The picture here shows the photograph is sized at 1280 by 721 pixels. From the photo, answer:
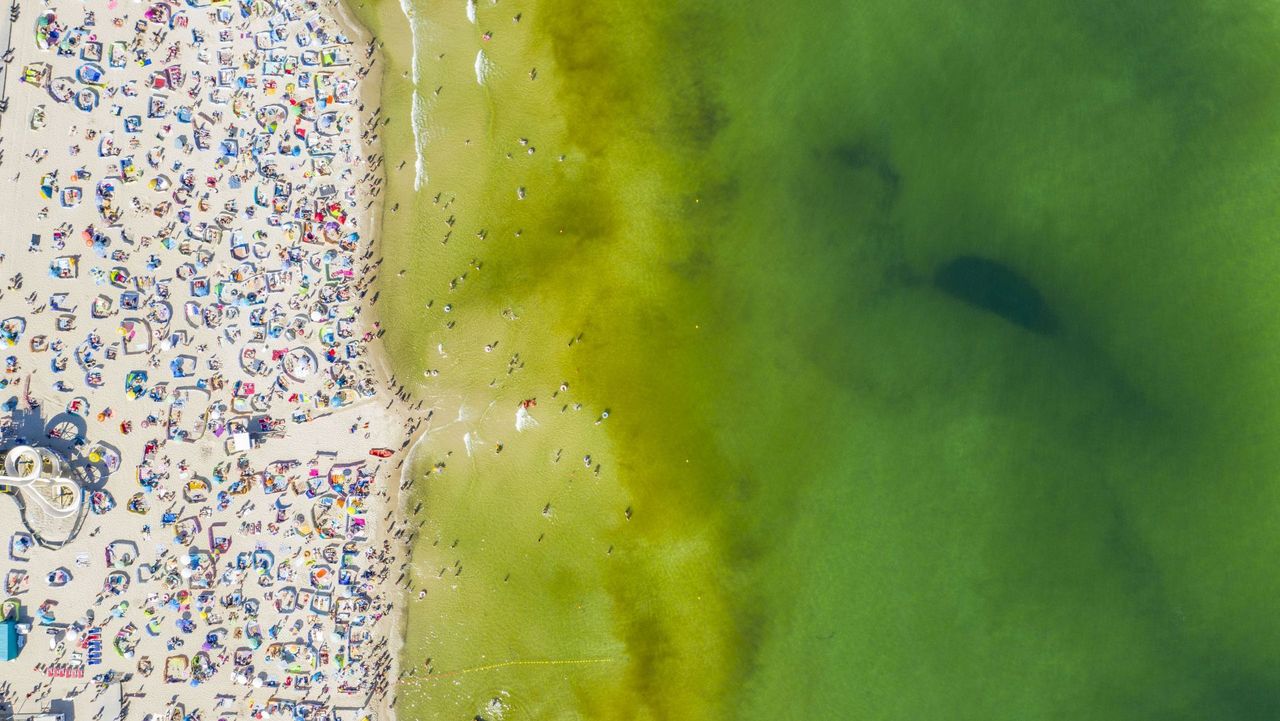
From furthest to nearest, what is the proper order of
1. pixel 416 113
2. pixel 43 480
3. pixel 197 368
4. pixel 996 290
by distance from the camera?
pixel 416 113 → pixel 197 368 → pixel 996 290 → pixel 43 480

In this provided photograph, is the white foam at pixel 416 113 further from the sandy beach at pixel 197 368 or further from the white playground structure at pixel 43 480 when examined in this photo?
the white playground structure at pixel 43 480

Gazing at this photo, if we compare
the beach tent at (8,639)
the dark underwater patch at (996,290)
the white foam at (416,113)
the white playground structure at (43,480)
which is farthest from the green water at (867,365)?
the beach tent at (8,639)

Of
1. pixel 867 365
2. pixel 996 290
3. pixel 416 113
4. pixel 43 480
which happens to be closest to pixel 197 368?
pixel 43 480

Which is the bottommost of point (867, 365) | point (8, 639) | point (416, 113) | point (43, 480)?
point (8, 639)

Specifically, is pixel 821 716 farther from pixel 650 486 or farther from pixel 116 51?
pixel 116 51

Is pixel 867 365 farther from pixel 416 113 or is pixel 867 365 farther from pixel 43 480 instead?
pixel 43 480

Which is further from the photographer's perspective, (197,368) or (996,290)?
(197,368)

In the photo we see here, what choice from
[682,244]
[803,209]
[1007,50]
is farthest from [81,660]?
[1007,50]
